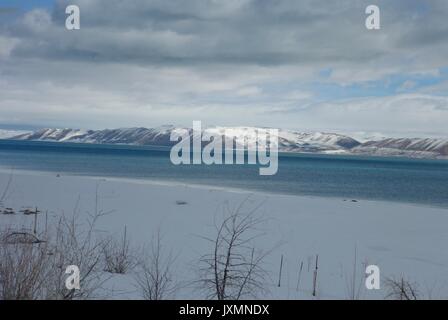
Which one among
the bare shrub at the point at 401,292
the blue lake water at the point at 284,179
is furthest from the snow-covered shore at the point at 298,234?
the blue lake water at the point at 284,179

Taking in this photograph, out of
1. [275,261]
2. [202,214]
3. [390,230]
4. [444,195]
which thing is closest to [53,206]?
[202,214]

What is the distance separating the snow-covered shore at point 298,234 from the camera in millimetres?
10773

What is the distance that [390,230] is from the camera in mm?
21938

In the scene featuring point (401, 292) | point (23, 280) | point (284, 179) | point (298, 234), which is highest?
point (23, 280)

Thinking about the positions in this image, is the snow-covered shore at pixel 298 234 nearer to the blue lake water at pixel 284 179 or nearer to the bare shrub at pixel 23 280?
the bare shrub at pixel 23 280

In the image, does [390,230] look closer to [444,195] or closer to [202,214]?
[202,214]

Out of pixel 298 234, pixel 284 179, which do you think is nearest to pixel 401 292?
pixel 298 234

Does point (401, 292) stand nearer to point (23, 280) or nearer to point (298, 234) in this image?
point (23, 280)

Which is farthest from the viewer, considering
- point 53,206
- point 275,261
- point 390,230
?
point 53,206

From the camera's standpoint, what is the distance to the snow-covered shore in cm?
1077

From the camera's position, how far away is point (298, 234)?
19.1 meters
